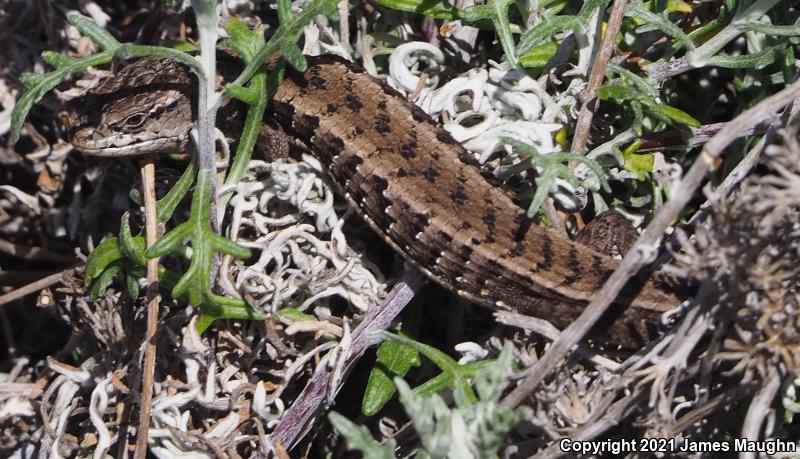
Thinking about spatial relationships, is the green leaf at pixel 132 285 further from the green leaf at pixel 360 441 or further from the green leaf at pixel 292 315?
the green leaf at pixel 360 441

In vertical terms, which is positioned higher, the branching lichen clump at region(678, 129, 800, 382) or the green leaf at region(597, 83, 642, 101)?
the green leaf at region(597, 83, 642, 101)

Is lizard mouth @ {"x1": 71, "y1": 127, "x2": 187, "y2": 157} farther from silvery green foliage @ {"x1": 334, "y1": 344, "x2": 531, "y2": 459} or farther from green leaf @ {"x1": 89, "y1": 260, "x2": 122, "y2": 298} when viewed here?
silvery green foliage @ {"x1": 334, "y1": 344, "x2": 531, "y2": 459}

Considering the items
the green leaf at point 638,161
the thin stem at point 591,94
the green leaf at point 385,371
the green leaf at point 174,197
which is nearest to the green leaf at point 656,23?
the thin stem at point 591,94

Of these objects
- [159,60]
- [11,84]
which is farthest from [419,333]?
[11,84]

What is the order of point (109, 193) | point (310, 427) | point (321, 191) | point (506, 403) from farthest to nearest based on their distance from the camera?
Result: point (109, 193) → point (321, 191) → point (310, 427) → point (506, 403)


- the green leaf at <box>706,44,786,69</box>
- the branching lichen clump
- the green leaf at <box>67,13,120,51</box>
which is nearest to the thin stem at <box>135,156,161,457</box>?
the green leaf at <box>67,13,120,51</box>

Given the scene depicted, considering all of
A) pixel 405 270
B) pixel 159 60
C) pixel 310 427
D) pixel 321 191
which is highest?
pixel 159 60

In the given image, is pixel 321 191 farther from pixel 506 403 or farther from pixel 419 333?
pixel 506 403
